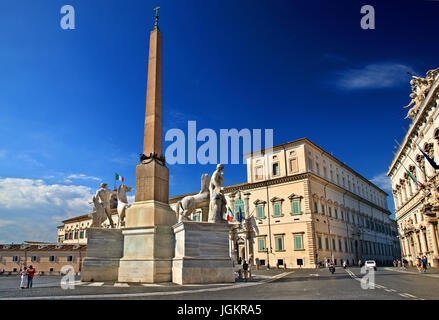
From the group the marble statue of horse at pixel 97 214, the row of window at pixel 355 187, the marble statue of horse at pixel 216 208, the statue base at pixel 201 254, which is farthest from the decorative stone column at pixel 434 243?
the marble statue of horse at pixel 97 214

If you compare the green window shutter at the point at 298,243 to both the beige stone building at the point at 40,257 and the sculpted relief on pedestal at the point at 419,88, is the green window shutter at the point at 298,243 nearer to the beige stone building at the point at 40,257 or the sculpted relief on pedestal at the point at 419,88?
the sculpted relief on pedestal at the point at 419,88

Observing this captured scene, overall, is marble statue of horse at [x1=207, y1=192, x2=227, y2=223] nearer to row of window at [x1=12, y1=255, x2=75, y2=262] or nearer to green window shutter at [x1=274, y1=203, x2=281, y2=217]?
green window shutter at [x1=274, y1=203, x2=281, y2=217]

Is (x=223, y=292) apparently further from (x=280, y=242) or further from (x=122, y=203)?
(x=280, y=242)

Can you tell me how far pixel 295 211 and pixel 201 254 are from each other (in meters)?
30.8

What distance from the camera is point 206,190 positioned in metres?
15.5

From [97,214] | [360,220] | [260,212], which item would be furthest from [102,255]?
[360,220]

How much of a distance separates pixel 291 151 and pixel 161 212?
3350cm

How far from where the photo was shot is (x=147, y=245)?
13812 millimetres

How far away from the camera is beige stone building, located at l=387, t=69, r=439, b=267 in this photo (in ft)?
86.0

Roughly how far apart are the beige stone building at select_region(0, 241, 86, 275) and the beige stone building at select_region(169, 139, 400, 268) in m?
19.8

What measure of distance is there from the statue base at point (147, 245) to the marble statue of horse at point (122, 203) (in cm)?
181

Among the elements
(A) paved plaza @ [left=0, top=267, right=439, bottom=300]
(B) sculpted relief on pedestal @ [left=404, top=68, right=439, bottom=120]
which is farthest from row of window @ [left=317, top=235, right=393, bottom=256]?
(A) paved plaza @ [left=0, top=267, right=439, bottom=300]

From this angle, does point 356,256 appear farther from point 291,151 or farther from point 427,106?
point 427,106

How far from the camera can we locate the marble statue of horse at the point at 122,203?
648 inches
